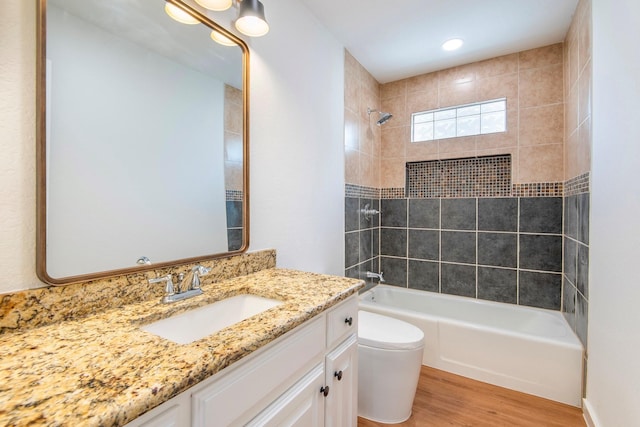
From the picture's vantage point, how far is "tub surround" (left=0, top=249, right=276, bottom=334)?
30.1 inches

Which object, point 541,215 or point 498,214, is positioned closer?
point 541,215

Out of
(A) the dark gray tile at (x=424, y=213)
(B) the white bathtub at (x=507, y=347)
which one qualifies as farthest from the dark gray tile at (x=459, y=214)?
(B) the white bathtub at (x=507, y=347)

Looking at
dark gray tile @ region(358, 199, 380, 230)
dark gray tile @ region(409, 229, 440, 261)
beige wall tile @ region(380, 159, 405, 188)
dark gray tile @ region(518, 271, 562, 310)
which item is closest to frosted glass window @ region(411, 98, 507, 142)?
beige wall tile @ region(380, 159, 405, 188)

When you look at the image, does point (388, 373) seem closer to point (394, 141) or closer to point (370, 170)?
point (370, 170)

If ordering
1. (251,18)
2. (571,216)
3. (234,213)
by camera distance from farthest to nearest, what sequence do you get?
(571,216)
(234,213)
(251,18)

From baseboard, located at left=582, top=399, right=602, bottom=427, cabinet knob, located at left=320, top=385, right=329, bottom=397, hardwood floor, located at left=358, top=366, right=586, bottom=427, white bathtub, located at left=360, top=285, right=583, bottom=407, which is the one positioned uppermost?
cabinet knob, located at left=320, top=385, right=329, bottom=397

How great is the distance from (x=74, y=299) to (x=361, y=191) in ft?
7.31

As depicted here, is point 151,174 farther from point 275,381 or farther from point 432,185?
point 432,185

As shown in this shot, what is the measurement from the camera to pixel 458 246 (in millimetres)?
2703

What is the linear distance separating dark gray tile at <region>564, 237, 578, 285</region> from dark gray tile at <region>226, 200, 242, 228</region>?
7.00 ft

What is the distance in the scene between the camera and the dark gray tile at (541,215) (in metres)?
2.32

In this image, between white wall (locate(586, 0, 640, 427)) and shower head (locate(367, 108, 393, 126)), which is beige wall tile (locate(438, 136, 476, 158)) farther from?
white wall (locate(586, 0, 640, 427))

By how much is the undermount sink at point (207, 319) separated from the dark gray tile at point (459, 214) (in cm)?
214

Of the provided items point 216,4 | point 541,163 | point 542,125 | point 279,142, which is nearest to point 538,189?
point 541,163
